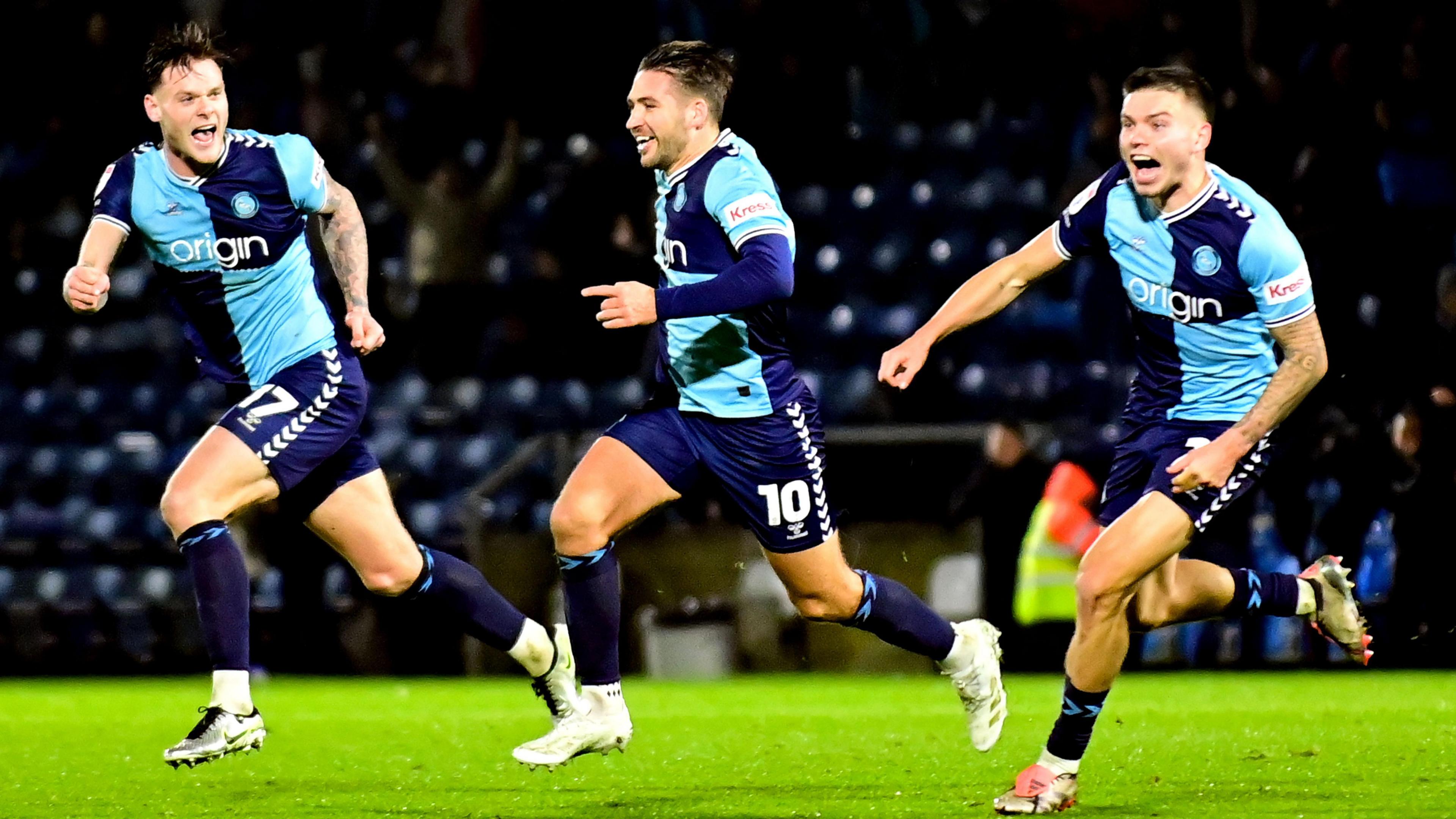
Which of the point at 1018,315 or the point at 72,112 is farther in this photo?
the point at 72,112

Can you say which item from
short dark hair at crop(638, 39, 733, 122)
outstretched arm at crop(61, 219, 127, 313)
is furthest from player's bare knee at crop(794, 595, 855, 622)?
outstretched arm at crop(61, 219, 127, 313)

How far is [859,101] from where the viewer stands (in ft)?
Result: 40.0

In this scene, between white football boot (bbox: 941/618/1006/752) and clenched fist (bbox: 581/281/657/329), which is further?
white football boot (bbox: 941/618/1006/752)

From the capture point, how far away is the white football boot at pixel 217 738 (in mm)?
5188

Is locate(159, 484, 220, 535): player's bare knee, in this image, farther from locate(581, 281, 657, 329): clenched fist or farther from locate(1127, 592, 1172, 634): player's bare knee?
locate(1127, 592, 1172, 634): player's bare knee

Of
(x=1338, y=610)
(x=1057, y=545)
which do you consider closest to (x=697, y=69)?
(x=1338, y=610)

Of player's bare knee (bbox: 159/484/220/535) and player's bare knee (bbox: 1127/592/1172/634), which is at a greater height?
player's bare knee (bbox: 159/484/220/535)

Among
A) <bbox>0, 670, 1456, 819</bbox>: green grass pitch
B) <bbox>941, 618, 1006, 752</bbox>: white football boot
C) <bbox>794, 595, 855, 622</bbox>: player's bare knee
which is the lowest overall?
<bbox>0, 670, 1456, 819</bbox>: green grass pitch

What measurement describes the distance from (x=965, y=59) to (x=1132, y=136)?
23.9 ft

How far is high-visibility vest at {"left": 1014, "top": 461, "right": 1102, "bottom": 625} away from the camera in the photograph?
9.64m

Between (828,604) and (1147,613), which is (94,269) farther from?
(1147,613)

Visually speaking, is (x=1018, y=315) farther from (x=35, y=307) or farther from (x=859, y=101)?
(x=35, y=307)

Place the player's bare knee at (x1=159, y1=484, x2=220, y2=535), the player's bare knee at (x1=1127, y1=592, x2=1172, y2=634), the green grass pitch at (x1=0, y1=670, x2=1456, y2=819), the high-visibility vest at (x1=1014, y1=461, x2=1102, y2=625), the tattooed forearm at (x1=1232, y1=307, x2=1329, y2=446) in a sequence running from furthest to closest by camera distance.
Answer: the high-visibility vest at (x1=1014, y1=461, x2=1102, y2=625), the player's bare knee at (x1=1127, y1=592, x2=1172, y2=634), the player's bare knee at (x1=159, y1=484, x2=220, y2=535), the green grass pitch at (x1=0, y1=670, x2=1456, y2=819), the tattooed forearm at (x1=1232, y1=307, x2=1329, y2=446)

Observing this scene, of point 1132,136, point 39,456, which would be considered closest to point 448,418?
point 39,456
